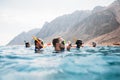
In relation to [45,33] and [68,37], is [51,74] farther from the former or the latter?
[45,33]

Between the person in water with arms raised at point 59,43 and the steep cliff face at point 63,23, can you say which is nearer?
the person in water with arms raised at point 59,43

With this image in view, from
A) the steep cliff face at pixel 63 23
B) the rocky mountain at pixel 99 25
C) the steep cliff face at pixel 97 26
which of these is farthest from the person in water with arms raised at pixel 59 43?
the steep cliff face at pixel 63 23

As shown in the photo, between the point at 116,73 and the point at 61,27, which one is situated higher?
the point at 61,27

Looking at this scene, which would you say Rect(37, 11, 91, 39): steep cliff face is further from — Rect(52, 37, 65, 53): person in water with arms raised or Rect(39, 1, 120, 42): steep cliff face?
Rect(52, 37, 65, 53): person in water with arms raised

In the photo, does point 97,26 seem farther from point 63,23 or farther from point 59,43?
point 59,43

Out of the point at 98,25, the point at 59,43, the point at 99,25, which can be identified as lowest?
the point at 59,43

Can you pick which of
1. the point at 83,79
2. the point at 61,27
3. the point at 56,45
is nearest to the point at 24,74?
the point at 83,79

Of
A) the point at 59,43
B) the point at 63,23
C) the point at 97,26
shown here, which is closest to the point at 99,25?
the point at 97,26

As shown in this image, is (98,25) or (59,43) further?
(98,25)

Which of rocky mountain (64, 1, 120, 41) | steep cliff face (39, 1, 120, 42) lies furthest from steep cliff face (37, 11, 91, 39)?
rocky mountain (64, 1, 120, 41)

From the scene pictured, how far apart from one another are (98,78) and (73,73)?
119cm

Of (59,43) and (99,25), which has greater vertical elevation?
(99,25)

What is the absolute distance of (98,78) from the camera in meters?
6.35

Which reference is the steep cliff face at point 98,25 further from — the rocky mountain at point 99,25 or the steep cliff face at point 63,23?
the steep cliff face at point 63,23
